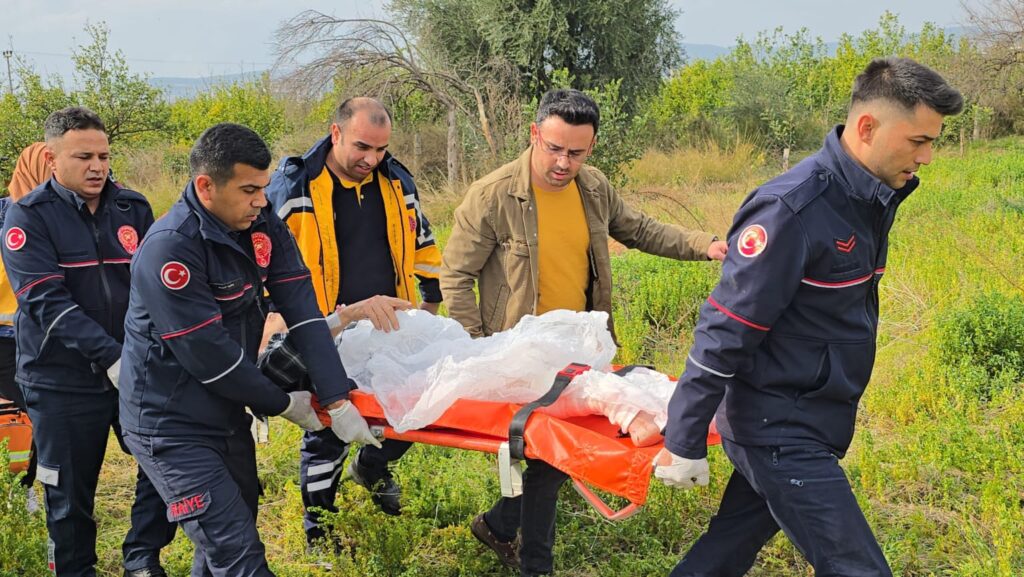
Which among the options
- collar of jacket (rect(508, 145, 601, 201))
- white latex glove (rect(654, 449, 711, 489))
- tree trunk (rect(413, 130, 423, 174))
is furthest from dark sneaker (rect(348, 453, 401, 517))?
tree trunk (rect(413, 130, 423, 174))

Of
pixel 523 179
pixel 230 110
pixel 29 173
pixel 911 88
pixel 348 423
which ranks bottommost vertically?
pixel 348 423

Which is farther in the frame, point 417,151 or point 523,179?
point 417,151

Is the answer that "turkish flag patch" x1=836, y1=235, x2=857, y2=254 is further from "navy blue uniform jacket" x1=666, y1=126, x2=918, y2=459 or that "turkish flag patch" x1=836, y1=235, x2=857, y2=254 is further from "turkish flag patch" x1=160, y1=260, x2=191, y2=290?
"turkish flag patch" x1=160, y1=260, x2=191, y2=290

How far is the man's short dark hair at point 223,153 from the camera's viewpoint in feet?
8.74

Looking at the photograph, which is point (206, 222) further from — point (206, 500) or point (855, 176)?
point (855, 176)

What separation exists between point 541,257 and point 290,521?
1.61 meters

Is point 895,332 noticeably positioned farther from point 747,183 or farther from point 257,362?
point 747,183

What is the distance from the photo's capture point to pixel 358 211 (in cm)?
374

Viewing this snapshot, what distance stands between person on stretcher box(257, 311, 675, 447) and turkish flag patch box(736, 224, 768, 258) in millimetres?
730

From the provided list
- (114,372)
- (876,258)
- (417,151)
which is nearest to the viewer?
(876,258)

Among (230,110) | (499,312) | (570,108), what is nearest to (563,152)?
(570,108)

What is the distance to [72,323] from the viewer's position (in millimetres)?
3213

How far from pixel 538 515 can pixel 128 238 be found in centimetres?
203

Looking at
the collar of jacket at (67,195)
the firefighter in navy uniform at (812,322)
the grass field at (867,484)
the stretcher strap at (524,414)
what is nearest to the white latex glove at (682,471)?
the firefighter in navy uniform at (812,322)
